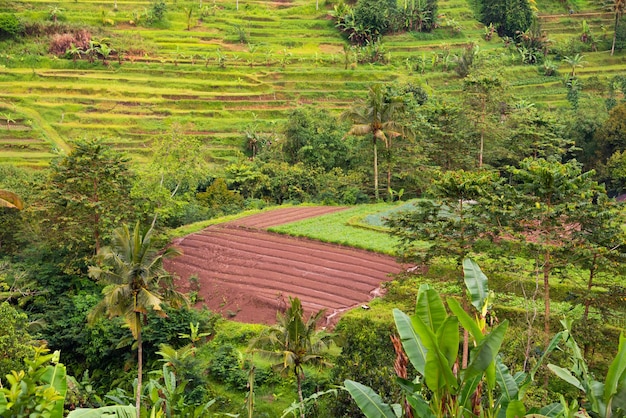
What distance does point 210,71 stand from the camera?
153 feet

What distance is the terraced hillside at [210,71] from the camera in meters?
39.7

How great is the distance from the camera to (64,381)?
6.41 meters

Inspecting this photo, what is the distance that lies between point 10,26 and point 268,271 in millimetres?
35477


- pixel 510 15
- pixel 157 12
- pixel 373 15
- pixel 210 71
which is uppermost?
pixel 157 12

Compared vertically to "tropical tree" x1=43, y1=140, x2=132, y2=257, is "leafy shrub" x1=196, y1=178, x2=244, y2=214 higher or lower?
lower

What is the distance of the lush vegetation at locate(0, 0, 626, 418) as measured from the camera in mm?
10648

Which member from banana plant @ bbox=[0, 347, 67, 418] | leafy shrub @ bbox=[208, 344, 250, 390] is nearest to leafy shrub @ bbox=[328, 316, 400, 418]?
leafy shrub @ bbox=[208, 344, 250, 390]

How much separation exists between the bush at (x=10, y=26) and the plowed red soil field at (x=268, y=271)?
3067cm

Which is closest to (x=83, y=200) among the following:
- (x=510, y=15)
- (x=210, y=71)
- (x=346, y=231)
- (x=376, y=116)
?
(x=346, y=231)

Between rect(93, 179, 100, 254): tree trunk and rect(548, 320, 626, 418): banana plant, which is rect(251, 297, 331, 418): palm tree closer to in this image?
rect(548, 320, 626, 418): banana plant

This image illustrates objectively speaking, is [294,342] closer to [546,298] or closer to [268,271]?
[546,298]

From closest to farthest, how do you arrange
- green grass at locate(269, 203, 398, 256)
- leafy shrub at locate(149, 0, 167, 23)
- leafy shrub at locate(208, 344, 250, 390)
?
1. leafy shrub at locate(208, 344, 250, 390)
2. green grass at locate(269, 203, 398, 256)
3. leafy shrub at locate(149, 0, 167, 23)

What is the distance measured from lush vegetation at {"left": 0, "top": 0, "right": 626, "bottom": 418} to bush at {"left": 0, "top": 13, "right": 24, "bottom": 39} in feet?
0.53

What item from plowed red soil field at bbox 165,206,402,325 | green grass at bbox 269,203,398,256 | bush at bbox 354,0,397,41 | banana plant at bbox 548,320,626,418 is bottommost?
plowed red soil field at bbox 165,206,402,325
